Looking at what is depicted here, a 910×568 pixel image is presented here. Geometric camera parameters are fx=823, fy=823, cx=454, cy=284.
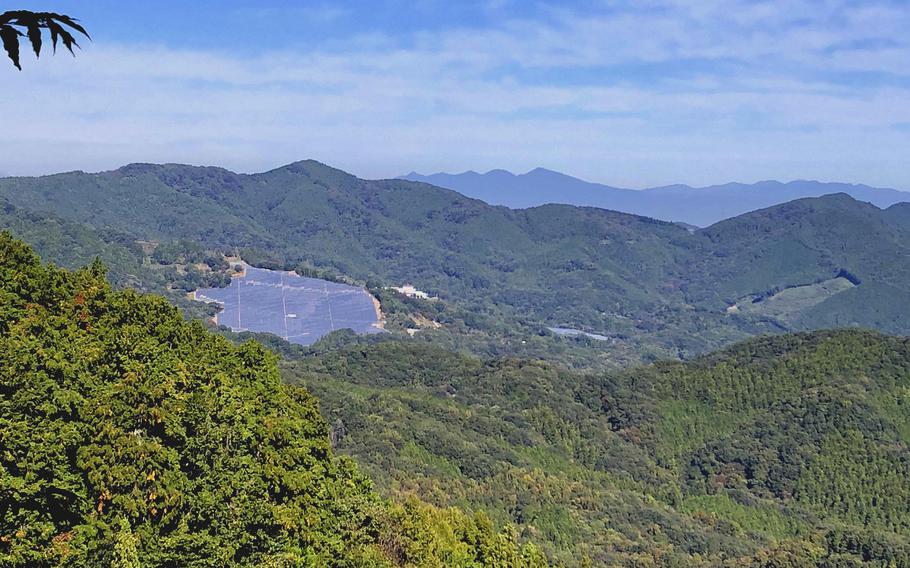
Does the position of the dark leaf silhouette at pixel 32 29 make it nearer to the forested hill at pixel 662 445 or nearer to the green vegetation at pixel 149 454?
the green vegetation at pixel 149 454

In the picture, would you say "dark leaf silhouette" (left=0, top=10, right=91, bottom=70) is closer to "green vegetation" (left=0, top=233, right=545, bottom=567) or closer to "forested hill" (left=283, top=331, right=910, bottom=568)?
"green vegetation" (left=0, top=233, right=545, bottom=567)

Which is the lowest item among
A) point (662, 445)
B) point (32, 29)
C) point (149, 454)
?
point (662, 445)

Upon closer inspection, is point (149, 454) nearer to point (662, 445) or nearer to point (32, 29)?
point (32, 29)

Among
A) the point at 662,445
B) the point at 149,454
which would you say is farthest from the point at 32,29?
the point at 662,445

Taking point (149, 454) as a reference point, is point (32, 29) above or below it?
above

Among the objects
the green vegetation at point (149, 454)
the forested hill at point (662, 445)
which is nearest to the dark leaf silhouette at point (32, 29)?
the green vegetation at point (149, 454)

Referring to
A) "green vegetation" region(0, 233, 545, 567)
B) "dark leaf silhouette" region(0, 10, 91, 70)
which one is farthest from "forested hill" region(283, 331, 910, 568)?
"dark leaf silhouette" region(0, 10, 91, 70)
